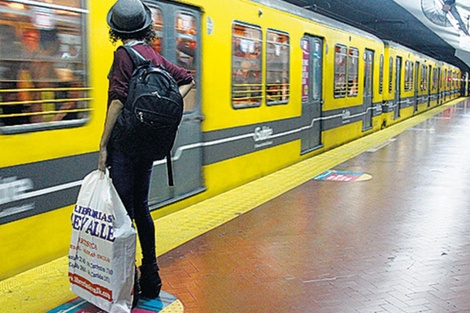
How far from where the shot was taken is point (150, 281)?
377cm

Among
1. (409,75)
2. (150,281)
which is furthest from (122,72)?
(409,75)

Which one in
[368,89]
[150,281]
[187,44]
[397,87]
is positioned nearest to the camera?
[150,281]

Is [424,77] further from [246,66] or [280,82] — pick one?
[246,66]

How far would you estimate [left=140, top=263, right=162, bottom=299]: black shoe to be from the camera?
3.74 m

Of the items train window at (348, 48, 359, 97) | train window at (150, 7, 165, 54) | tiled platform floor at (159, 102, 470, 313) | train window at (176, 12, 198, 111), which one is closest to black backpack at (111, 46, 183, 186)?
tiled platform floor at (159, 102, 470, 313)

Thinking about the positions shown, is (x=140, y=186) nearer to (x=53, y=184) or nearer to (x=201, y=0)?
(x=53, y=184)

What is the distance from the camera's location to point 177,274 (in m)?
4.32

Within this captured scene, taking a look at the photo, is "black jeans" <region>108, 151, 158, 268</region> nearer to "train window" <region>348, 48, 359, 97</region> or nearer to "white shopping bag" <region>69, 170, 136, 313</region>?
"white shopping bag" <region>69, 170, 136, 313</region>

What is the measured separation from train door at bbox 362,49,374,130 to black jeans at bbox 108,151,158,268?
11.2 m

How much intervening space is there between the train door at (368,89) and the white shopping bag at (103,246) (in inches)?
455

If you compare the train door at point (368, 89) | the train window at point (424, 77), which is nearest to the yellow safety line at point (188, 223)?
the train door at point (368, 89)

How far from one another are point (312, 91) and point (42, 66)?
6716 millimetres

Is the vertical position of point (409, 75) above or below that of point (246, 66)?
above

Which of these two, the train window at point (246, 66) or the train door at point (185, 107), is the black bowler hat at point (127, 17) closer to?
the train door at point (185, 107)
